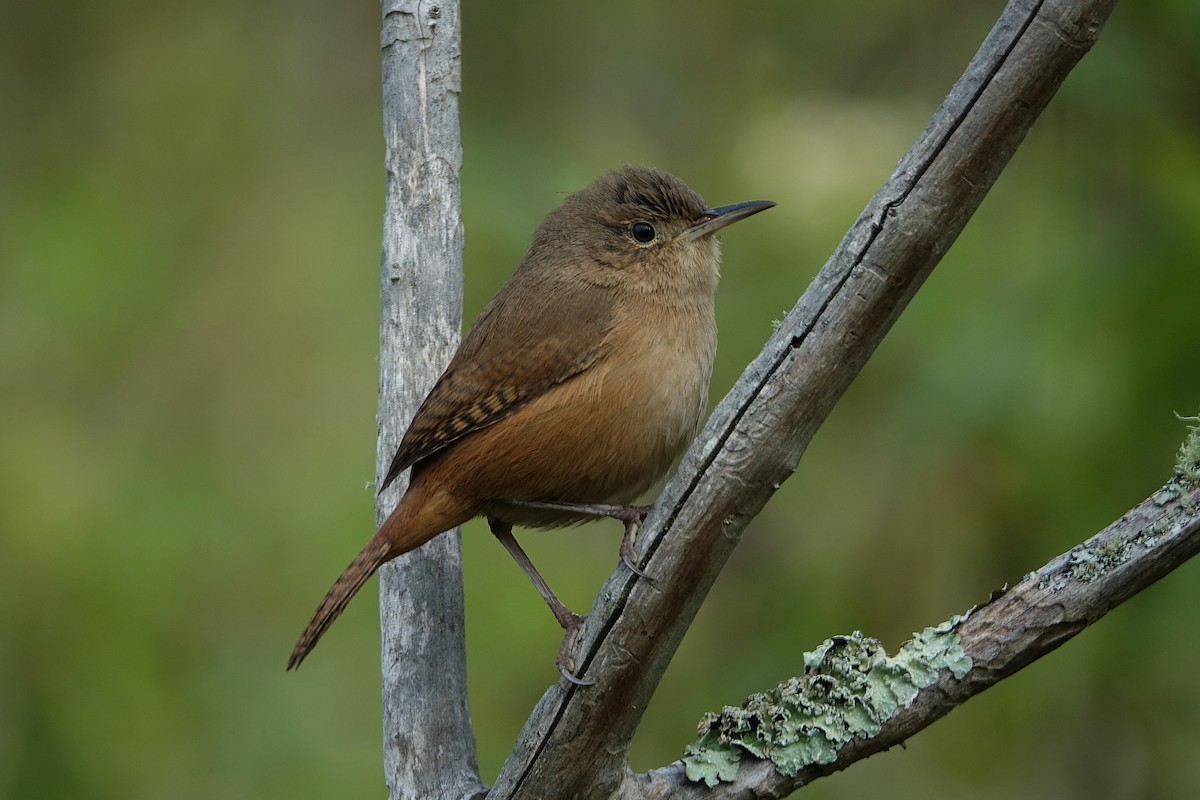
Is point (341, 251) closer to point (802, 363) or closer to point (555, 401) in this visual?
point (555, 401)

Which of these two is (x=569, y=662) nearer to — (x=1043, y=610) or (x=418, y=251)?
(x=1043, y=610)

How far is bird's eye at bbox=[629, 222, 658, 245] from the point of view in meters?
3.99

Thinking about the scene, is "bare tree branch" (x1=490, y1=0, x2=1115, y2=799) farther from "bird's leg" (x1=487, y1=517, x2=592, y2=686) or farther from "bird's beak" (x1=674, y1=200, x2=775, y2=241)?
"bird's beak" (x1=674, y1=200, x2=775, y2=241)

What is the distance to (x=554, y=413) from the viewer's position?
3490 mm

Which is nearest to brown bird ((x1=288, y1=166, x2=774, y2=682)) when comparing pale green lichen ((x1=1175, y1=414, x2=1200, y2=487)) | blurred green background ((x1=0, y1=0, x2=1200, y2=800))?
blurred green background ((x1=0, y1=0, x2=1200, y2=800))

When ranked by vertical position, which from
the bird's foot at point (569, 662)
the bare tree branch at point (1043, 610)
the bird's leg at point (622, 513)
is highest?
the bird's leg at point (622, 513)

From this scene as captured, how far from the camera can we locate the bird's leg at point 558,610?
269 cm

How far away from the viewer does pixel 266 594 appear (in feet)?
15.9

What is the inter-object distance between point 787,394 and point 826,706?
730mm

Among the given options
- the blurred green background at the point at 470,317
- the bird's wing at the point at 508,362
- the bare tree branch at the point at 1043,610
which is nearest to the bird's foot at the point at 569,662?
the bare tree branch at the point at 1043,610

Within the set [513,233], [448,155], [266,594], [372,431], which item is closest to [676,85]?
[513,233]

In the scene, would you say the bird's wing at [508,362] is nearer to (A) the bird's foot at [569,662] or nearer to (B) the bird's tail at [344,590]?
(B) the bird's tail at [344,590]

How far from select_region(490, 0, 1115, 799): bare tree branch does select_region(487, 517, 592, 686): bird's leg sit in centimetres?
5

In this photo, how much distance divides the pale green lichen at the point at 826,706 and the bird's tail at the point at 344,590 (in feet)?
3.32
